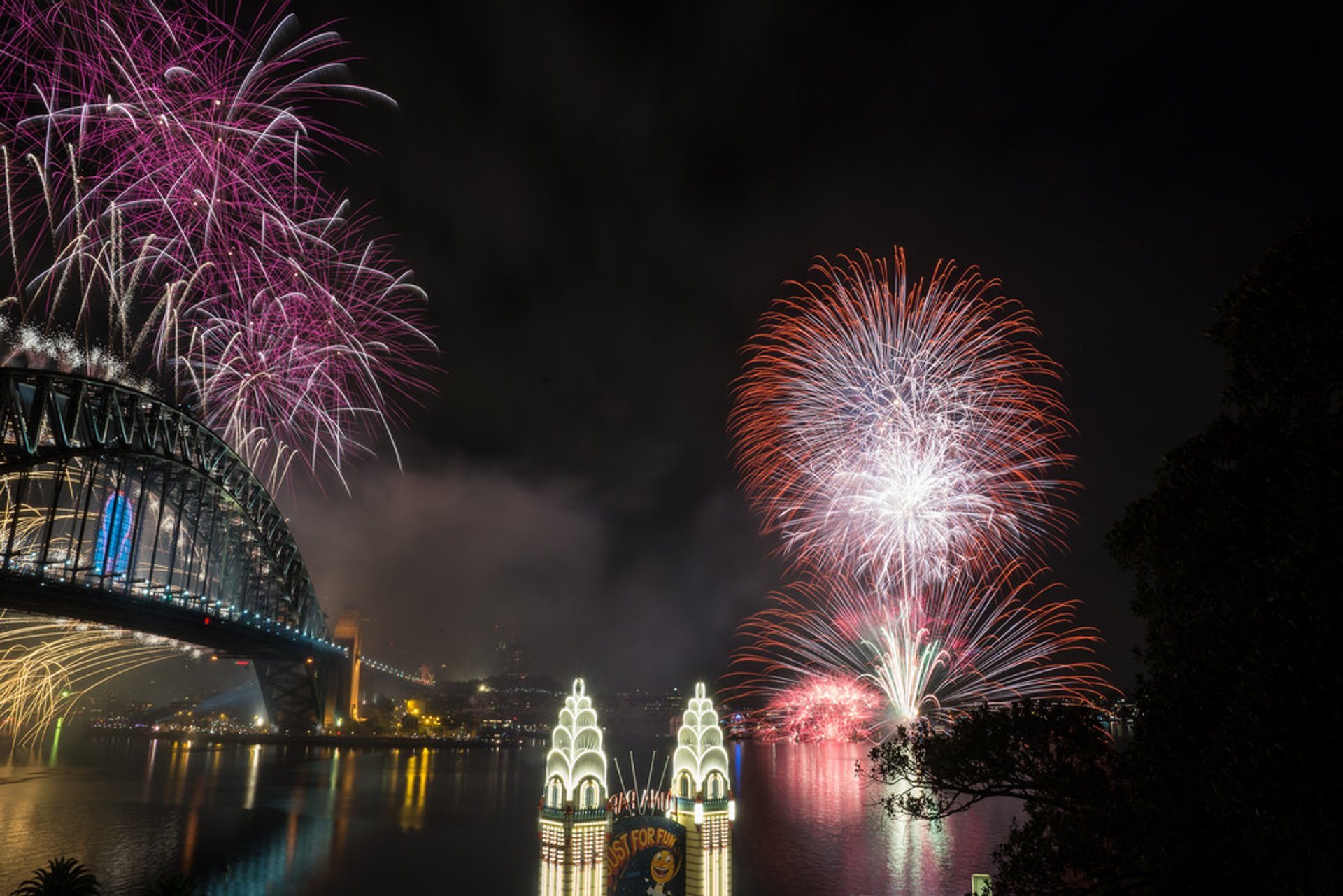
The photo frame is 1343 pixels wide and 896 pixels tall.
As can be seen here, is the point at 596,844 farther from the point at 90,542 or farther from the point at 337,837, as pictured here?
the point at 90,542

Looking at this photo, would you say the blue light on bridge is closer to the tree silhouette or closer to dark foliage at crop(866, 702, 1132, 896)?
the tree silhouette

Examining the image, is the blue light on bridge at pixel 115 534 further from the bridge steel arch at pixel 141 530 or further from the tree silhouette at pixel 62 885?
the tree silhouette at pixel 62 885

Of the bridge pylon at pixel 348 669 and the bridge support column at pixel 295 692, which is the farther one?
the bridge pylon at pixel 348 669

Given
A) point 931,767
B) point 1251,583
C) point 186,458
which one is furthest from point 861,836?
point 186,458

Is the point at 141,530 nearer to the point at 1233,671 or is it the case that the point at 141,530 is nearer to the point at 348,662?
the point at 348,662

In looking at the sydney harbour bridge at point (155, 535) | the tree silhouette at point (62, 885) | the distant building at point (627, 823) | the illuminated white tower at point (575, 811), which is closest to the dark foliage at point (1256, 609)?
the distant building at point (627, 823)

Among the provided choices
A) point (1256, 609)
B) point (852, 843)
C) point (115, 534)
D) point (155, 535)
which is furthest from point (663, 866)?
point (155, 535)

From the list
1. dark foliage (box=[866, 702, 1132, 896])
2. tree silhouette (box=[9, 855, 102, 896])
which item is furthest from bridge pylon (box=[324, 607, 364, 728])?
dark foliage (box=[866, 702, 1132, 896])
